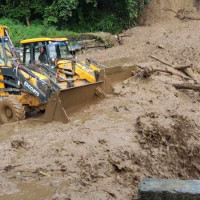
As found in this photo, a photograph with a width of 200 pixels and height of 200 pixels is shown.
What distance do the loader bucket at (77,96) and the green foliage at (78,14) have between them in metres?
11.5

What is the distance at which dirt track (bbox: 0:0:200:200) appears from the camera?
5527 millimetres

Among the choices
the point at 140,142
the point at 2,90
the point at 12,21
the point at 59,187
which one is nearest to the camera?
the point at 59,187

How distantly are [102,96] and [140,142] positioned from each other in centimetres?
384

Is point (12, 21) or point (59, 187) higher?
point (12, 21)

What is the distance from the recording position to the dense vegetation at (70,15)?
22.8m

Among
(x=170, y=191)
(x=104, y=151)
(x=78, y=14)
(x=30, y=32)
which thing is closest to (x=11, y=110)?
(x=104, y=151)

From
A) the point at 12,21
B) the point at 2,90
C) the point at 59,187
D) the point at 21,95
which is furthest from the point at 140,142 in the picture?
the point at 12,21

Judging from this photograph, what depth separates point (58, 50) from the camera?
38.1 ft

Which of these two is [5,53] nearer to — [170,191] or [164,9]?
[170,191]

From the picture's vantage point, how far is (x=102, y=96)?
1109 centimetres

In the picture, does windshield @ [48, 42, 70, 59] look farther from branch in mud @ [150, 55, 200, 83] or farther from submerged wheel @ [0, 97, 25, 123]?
branch in mud @ [150, 55, 200, 83]

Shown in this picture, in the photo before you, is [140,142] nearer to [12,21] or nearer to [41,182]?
[41,182]

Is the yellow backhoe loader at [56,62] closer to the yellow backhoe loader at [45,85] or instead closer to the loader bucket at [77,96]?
the yellow backhoe loader at [45,85]

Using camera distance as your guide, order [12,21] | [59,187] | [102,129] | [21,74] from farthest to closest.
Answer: [12,21]
[21,74]
[102,129]
[59,187]
